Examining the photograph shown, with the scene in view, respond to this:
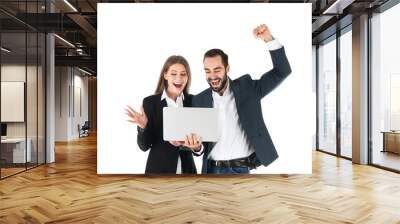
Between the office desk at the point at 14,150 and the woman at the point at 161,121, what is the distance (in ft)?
8.34

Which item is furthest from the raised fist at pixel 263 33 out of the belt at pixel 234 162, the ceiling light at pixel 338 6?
the belt at pixel 234 162

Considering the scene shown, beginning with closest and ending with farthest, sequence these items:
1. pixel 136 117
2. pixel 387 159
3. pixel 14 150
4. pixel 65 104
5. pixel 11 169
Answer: pixel 136 117
pixel 11 169
pixel 14 150
pixel 387 159
pixel 65 104

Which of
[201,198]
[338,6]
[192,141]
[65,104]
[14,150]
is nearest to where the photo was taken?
[201,198]

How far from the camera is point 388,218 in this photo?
161 inches

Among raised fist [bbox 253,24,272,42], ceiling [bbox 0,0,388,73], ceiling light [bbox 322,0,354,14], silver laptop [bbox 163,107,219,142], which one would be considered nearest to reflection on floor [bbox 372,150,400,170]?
ceiling [bbox 0,0,388,73]

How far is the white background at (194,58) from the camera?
6652mm

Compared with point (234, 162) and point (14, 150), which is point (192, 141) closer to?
point (234, 162)

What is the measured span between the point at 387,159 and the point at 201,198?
15.8 ft

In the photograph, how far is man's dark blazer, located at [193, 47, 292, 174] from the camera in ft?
21.7

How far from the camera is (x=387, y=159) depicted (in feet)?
26.2

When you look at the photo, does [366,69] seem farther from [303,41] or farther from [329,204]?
[329,204]

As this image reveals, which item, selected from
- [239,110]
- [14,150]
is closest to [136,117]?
[239,110]

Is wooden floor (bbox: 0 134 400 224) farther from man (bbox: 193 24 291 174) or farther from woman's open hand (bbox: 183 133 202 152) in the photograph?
woman's open hand (bbox: 183 133 202 152)

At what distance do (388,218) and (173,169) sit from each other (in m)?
3.57
